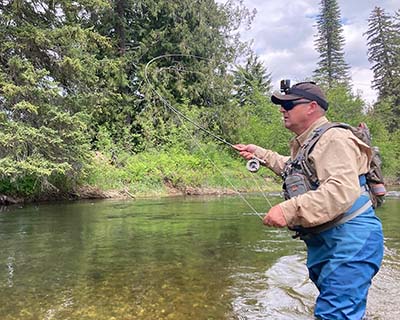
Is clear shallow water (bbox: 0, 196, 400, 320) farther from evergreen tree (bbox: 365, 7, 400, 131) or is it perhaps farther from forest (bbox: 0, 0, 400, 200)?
evergreen tree (bbox: 365, 7, 400, 131)

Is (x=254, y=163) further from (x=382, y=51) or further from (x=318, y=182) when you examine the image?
(x=382, y=51)

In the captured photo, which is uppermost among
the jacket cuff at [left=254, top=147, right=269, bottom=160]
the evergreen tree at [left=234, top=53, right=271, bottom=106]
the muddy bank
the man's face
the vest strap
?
the evergreen tree at [left=234, top=53, right=271, bottom=106]

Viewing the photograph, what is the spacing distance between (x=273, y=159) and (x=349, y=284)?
4.24 ft

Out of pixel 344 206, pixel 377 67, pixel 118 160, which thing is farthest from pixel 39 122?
pixel 377 67

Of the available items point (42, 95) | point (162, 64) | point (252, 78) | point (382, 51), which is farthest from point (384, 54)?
point (42, 95)

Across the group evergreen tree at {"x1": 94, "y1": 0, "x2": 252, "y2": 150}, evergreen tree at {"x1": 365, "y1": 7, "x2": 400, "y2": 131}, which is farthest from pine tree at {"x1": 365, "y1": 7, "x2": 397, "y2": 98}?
evergreen tree at {"x1": 94, "y1": 0, "x2": 252, "y2": 150}

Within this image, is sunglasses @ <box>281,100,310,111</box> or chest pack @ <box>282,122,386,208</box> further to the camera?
sunglasses @ <box>281,100,310,111</box>

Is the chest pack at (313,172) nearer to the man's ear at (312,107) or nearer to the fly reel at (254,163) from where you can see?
the man's ear at (312,107)

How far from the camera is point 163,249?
6.95 m

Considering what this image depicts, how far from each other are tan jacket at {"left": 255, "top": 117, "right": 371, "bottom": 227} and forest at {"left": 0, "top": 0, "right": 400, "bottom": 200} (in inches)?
182

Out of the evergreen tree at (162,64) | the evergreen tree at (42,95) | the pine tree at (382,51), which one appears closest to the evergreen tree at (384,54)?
the pine tree at (382,51)

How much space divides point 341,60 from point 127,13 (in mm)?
34505

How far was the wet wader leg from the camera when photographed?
2.34m

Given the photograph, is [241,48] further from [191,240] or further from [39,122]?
[191,240]
